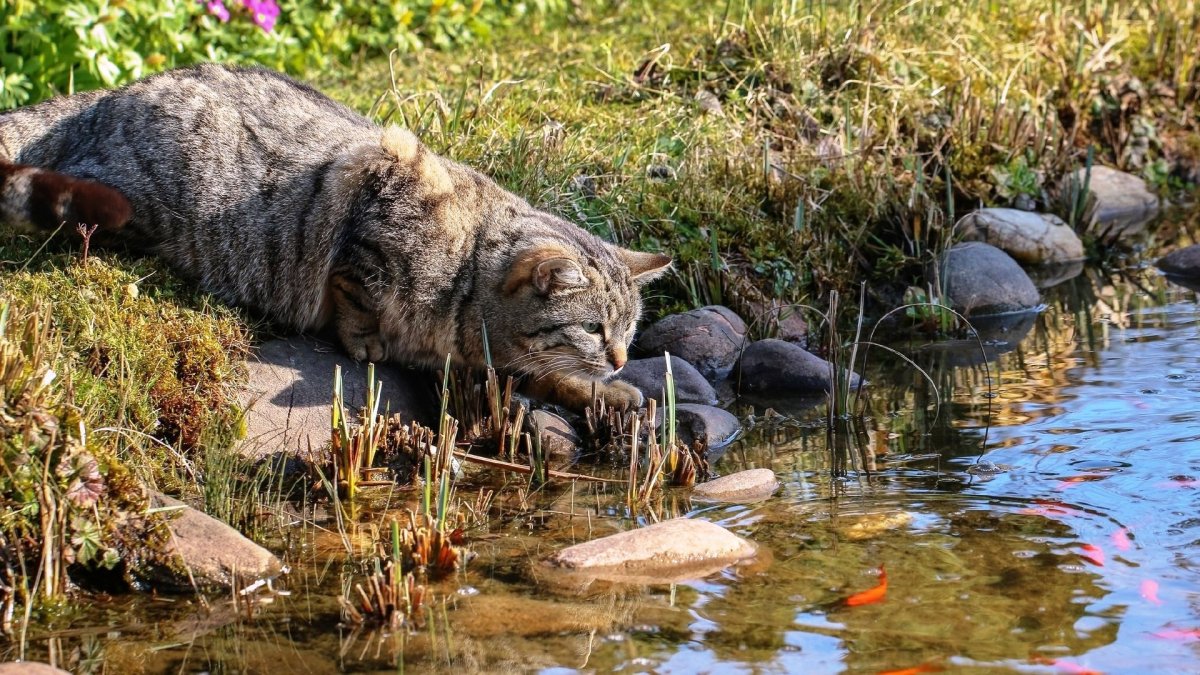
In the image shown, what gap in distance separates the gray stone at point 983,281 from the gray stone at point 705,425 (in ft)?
6.78

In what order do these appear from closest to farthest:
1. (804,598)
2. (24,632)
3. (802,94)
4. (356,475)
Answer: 1. (24,632)
2. (804,598)
3. (356,475)
4. (802,94)

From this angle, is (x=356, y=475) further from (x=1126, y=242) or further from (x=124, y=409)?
(x=1126, y=242)

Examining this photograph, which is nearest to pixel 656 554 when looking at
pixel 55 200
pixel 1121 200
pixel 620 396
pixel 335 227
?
pixel 620 396

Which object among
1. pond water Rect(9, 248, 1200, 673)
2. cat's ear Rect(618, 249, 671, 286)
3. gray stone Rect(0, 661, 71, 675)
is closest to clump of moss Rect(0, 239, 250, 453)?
pond water Rect(9, 248, 1200, 673)

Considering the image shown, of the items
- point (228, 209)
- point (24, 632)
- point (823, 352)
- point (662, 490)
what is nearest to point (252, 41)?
point (228, 209)

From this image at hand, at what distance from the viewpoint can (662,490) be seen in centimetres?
494

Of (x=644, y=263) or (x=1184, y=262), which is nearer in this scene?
(x=644, y=263)

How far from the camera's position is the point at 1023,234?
7.88 meters

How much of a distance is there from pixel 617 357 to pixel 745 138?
2976mm

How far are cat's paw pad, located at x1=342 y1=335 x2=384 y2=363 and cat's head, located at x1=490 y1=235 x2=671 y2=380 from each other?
526 millimetres

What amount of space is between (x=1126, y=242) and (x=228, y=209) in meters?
5.87

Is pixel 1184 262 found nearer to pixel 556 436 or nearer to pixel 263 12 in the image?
pixel 556 436

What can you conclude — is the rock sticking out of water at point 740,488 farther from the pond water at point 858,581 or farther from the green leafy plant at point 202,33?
the green leafy plant at point 202,33

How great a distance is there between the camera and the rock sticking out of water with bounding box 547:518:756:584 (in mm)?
4039
